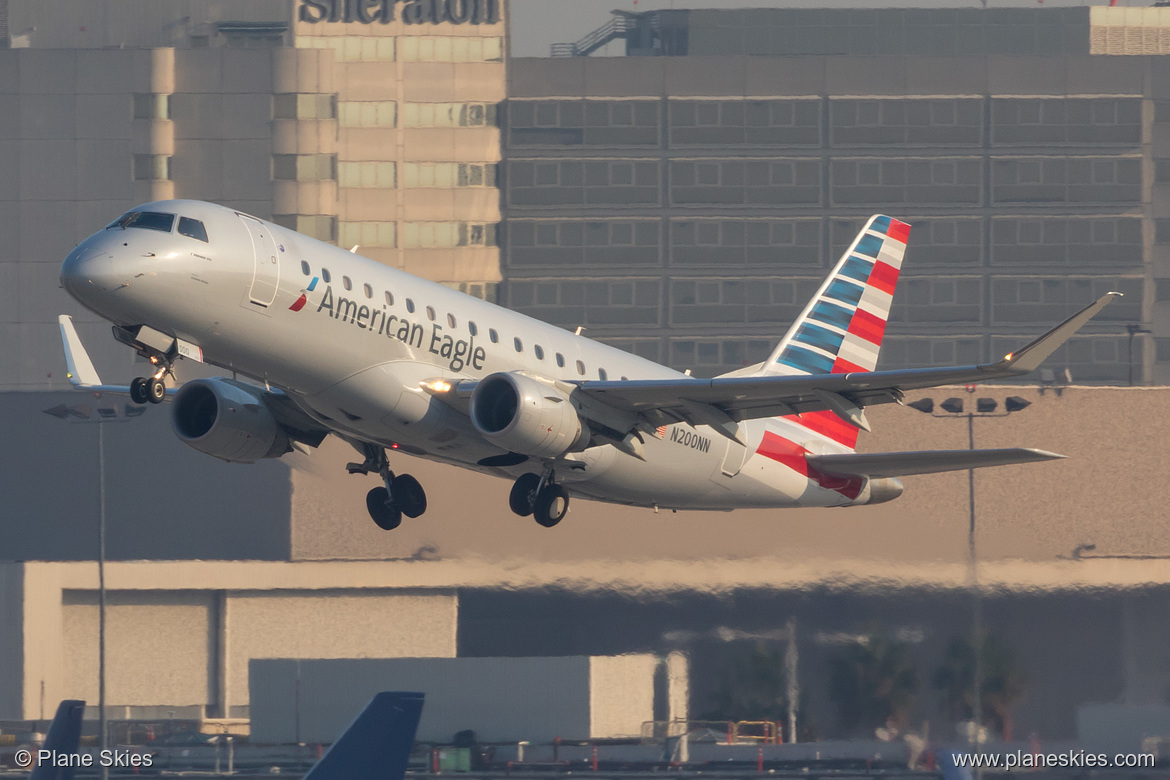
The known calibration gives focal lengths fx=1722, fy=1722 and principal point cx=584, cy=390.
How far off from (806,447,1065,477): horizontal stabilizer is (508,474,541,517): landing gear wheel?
7.81m

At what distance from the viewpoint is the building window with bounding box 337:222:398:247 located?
142 metres

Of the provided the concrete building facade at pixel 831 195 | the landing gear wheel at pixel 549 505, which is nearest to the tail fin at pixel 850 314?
the landing gear wheel at pixel 549 505

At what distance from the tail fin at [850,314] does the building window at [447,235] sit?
9608 cm

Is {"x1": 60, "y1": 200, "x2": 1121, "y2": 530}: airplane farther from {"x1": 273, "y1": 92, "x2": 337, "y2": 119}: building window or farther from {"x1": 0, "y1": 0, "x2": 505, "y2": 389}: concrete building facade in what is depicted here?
{"x1": 273, "y1": 92, "x2": 337, "y2": 119}: building window

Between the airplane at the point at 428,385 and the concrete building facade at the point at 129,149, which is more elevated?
the concrete building facade at the point at 129,149

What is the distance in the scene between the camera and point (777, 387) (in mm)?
33312

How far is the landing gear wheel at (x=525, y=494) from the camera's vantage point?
35.2m

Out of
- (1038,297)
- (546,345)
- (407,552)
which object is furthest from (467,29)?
(546,345)

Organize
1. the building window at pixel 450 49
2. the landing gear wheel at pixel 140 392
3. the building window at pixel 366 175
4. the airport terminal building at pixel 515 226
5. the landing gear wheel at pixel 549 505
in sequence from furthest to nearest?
the building window at pixel 450 49 → the building window at pixel 366 175 → the airport terminal building at pixel 515 226 → the landing gear wheel at pixel 549 505 → the landing gear wheel at pixel 140 392

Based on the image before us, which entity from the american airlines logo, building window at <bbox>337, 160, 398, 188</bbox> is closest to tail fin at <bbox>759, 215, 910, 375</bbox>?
the american airlines logo

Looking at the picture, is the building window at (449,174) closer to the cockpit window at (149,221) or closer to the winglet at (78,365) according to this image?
the winglet at (78,365)

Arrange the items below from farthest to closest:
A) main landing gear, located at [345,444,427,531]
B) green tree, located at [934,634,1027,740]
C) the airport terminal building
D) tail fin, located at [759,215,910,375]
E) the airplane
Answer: the airport terminal building → green tree, located at [934,634,1027,740] → tail fin, located at [759,215,910,375] → main landing gear, located at [345,444,427,531] → the airplane

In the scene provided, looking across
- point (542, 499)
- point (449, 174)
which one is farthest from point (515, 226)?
point (542, 499)

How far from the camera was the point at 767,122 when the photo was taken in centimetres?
13800
